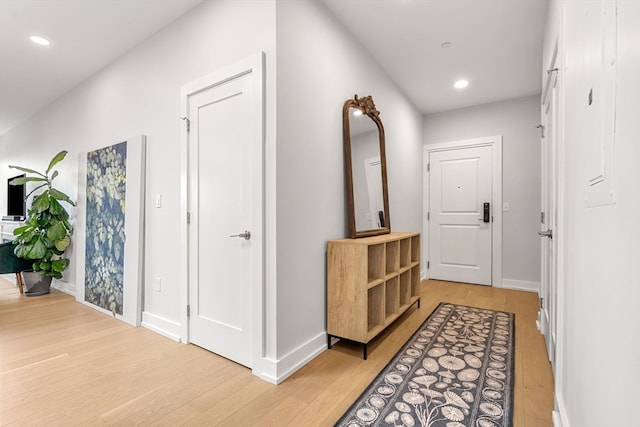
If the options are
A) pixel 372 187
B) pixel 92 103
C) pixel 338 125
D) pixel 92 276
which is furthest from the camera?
pixel 92 103

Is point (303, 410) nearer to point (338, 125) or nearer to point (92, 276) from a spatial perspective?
point (338, 125)

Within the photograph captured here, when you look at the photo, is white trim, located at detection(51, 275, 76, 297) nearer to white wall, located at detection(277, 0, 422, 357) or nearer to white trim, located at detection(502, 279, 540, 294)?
white wall, located at detection(277, 0, 422, 357)

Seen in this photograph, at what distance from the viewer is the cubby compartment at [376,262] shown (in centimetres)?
234

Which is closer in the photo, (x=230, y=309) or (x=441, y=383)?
(x=441, y=383)

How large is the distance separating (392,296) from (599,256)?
1.88 m

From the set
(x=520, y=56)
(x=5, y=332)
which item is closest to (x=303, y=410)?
(x=5, y=332)

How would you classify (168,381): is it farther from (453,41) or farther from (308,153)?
(453,41)


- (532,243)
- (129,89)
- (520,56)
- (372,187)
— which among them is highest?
(520,56)

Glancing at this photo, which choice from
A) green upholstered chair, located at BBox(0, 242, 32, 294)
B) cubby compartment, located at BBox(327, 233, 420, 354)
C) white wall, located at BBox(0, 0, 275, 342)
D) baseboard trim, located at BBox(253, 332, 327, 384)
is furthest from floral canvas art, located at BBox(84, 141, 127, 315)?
cubby compartment, located at BBox(327, 233, 420, 354)

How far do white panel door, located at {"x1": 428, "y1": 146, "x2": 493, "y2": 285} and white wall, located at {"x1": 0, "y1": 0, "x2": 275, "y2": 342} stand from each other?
339 centimetres

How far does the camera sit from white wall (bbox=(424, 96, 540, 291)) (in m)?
3.83

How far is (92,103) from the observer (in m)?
3.42

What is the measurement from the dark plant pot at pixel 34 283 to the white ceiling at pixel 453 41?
4567 mm

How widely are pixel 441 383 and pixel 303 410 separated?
2.71ft
